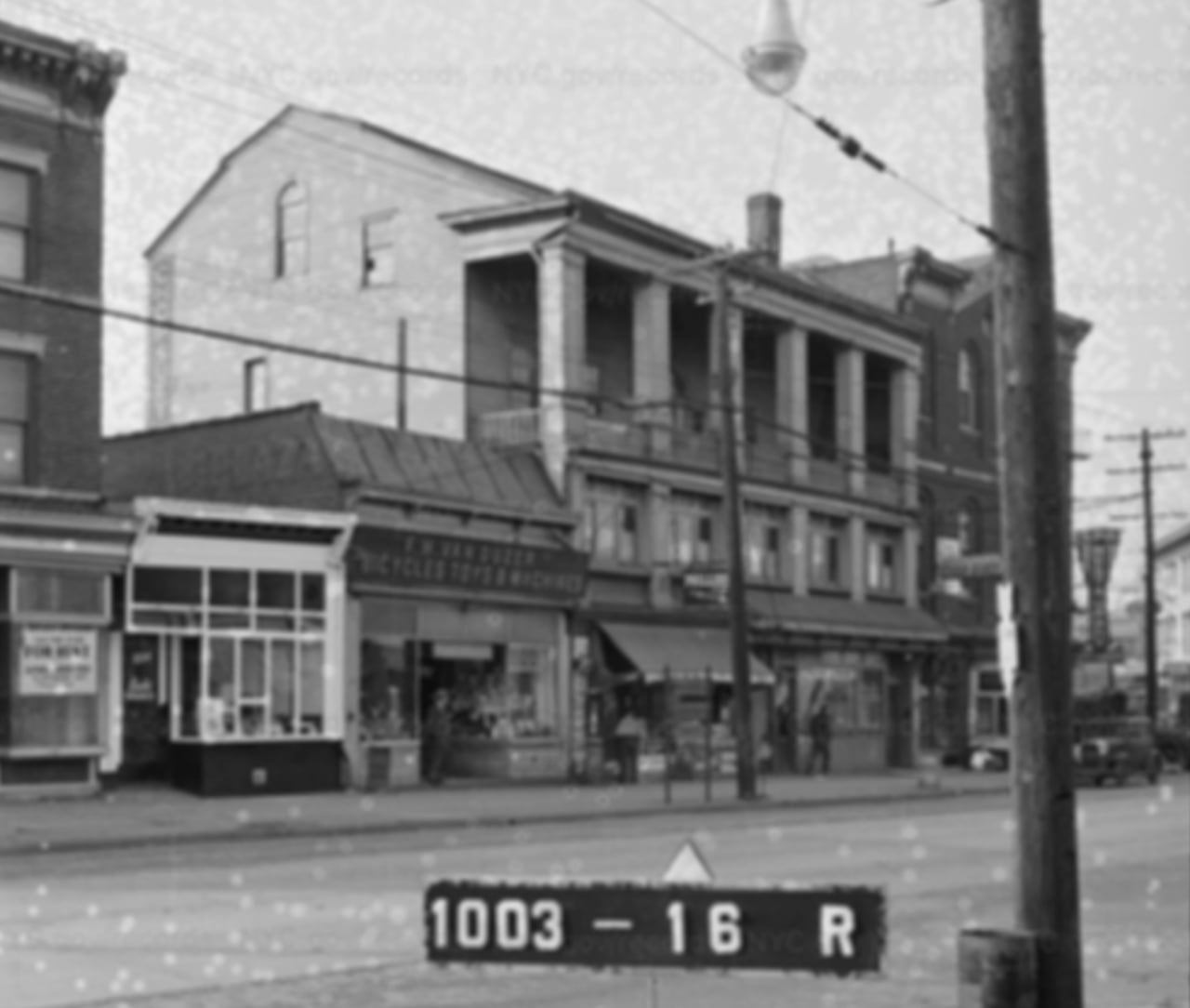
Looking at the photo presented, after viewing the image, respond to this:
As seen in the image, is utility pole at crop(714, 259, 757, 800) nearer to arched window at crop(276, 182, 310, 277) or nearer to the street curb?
the street curb

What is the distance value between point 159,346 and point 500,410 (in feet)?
33.9

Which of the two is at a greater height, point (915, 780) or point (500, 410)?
point (500, 410)

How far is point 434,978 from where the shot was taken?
38.9 feet

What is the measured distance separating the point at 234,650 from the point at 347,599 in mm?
2268

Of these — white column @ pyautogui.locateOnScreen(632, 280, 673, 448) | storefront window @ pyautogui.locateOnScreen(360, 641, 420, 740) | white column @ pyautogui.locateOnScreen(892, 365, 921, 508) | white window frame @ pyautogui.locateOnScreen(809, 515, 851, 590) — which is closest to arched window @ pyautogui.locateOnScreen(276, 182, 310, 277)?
white column @ pyautogui.locateOnScreen(632, 280, 673, 448)

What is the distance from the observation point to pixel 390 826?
26.7 metres

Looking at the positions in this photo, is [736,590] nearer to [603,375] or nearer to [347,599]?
[347,599]

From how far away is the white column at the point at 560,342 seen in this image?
40.0 meters

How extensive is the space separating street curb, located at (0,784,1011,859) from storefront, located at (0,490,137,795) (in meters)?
5.26

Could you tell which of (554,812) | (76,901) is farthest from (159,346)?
(76,901)

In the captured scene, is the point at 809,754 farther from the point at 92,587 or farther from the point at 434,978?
the point at 434,978

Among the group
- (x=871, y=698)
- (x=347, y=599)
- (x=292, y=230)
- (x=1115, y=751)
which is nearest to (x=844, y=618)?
(x=871, y=698)

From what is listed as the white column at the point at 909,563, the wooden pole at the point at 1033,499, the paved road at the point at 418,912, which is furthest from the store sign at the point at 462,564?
the wooden pole at the point at 1033,499

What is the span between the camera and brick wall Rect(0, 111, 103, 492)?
3053 cm
